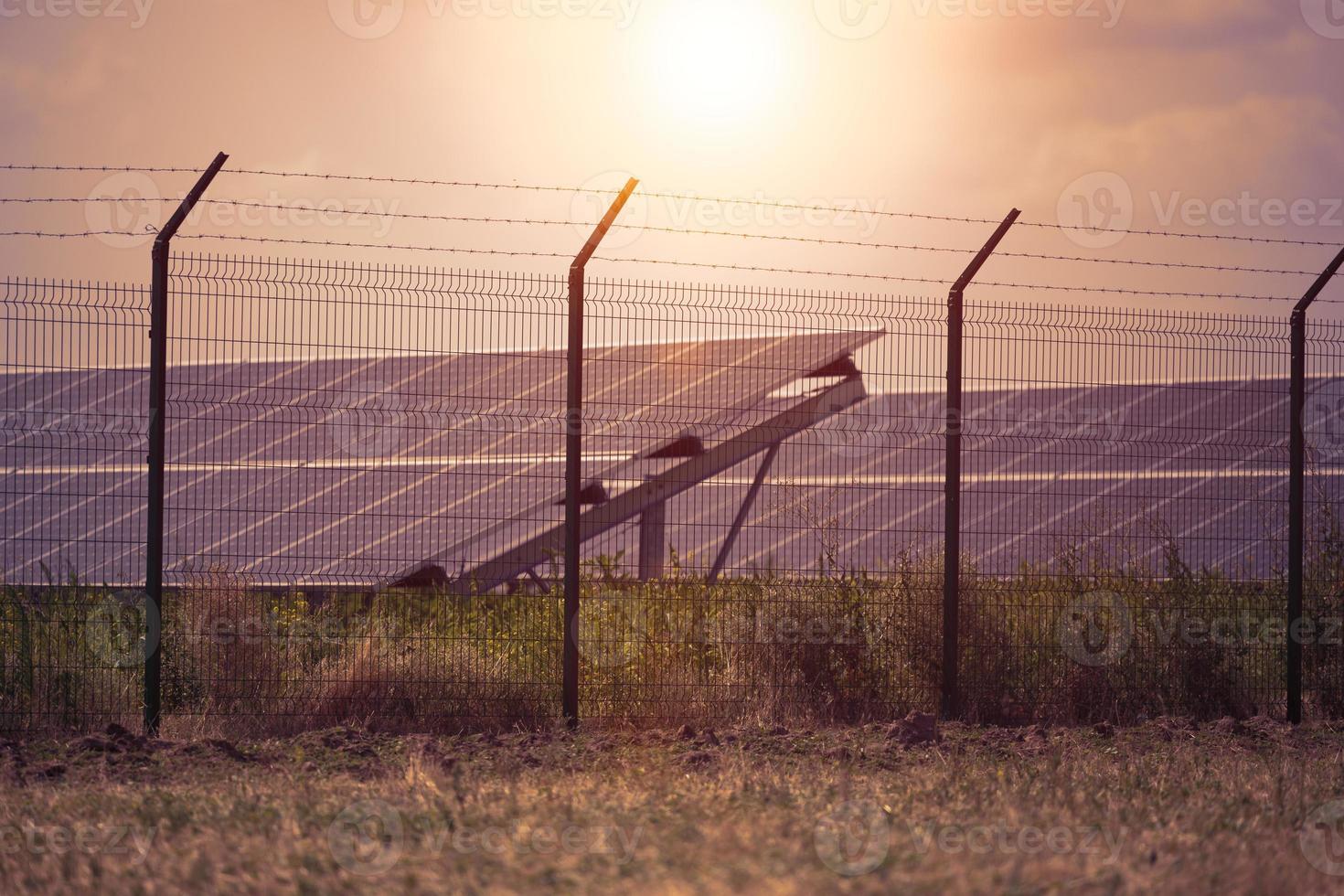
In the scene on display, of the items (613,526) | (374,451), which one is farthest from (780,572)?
(374,451)

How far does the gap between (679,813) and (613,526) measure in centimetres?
408

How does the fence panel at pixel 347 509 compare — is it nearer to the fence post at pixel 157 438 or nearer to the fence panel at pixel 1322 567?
the fence post at pixel 157 438

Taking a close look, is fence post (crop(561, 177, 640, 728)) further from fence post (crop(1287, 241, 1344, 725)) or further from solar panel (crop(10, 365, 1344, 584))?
fence post (crop(1287, 241, 1344, 725))

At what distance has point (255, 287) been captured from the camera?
23.8 ft

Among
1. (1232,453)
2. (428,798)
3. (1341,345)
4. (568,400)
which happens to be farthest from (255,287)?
(1341,345)

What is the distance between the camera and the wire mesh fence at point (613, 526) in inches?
291

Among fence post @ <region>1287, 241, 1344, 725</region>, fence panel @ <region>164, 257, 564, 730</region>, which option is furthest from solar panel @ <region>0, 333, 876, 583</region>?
fence post @ <region>1287, 241, 1344, 725</region>

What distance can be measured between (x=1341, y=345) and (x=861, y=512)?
385 cm

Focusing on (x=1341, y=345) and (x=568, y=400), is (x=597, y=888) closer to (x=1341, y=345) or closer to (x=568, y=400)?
(x=568, y=400)

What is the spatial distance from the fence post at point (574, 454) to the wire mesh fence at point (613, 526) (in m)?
0.24

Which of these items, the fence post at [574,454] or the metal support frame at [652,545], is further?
the metal support frame at [652,545]

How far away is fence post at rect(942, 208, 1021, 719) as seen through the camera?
25.9 ft

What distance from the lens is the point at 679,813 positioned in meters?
4.64

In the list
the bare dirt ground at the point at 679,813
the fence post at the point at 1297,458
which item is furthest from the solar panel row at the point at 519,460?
the bare dirt ground at the point at 679,813
